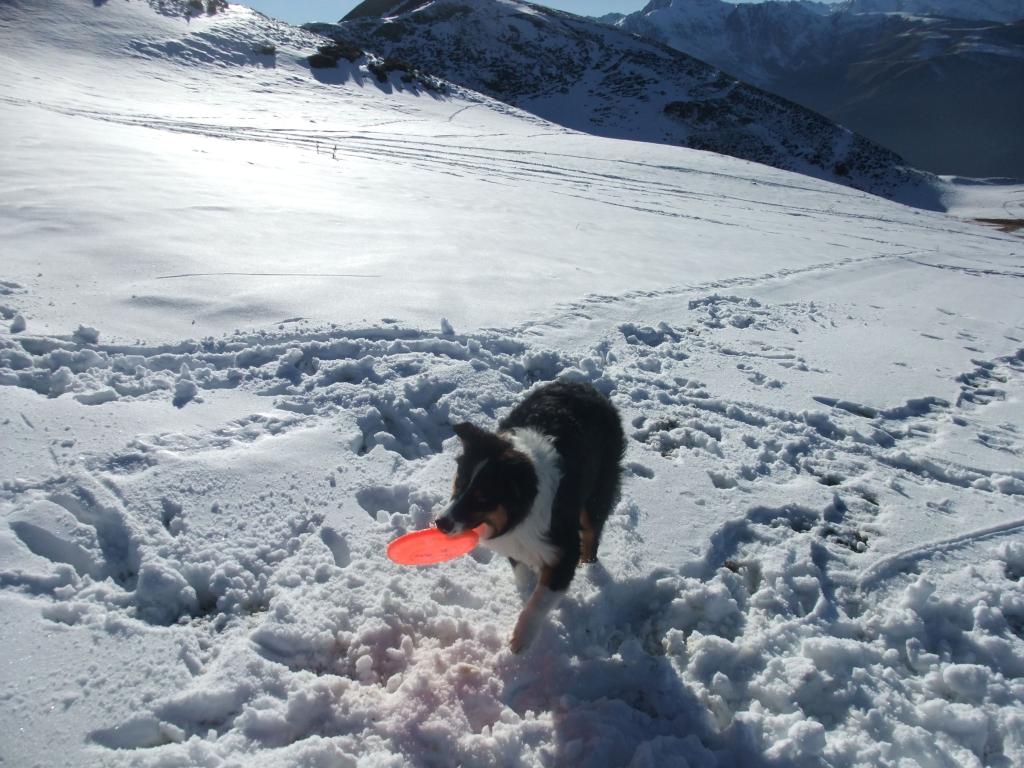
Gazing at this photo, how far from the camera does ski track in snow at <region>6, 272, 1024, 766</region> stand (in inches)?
112

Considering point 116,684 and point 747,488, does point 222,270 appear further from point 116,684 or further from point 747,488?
point 747,488

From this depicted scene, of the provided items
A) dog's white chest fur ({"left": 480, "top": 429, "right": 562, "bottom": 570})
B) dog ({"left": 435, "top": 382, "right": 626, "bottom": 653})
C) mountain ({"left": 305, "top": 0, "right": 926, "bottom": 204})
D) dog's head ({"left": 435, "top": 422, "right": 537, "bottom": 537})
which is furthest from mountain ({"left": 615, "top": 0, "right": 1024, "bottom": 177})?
dog's head ({"left": 435, "top": 422, "right": 537, "bottom": 537})

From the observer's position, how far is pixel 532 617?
10.8ft

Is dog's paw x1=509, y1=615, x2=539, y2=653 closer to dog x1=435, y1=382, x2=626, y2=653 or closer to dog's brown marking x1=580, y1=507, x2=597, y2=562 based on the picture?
dog x1=435, y1=382, x2=626, y2=653

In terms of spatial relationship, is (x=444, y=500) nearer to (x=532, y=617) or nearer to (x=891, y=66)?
(x=532, y=617)

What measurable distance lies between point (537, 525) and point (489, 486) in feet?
1.31

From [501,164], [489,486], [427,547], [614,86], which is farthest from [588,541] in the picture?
[614,86]

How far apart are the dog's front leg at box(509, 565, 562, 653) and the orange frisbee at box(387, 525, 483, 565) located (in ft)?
1.53

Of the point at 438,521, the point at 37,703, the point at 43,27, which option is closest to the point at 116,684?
the point at 37,703

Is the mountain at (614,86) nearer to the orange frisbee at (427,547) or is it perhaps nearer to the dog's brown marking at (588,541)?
the dog's brown marking at (588,541)

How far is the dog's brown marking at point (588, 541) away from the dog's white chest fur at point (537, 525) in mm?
604

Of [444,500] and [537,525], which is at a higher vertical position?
[537,525]

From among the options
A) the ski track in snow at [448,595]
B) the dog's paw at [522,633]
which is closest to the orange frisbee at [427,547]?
the ski track in snow at [448,595]

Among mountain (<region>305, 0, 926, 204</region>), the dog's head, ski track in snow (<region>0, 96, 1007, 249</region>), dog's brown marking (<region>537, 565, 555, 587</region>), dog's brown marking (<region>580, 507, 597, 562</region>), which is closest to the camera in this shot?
the dog's head
